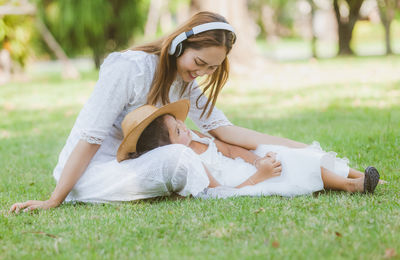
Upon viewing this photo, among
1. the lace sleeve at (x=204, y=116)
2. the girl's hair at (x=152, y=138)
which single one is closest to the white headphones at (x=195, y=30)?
the girl's hair at (x=152, y=138)

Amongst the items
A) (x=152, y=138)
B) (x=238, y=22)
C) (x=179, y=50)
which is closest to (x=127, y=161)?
(x=152, y=138)

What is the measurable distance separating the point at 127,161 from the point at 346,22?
55.3 ft

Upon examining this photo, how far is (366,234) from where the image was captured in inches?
97.4

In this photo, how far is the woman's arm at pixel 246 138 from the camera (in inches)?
149

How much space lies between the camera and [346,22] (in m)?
18.6

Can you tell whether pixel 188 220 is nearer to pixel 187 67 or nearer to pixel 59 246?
pixel 59 246

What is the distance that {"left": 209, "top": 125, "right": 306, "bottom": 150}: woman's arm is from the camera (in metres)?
3.78

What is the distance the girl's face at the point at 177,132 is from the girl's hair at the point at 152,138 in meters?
0.03

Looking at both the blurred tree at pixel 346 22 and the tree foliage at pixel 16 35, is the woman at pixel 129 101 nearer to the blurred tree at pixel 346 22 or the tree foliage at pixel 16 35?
the tree foliage at pixel 16 35

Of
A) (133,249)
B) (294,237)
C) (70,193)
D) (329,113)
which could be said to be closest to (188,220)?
(133,249)

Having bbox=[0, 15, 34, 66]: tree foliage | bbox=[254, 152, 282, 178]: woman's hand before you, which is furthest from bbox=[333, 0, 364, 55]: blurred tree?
bbox=[254, 152, 282, 178]: woman's hand

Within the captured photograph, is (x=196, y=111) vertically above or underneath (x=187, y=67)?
underneath

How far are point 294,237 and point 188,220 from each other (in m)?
0.62

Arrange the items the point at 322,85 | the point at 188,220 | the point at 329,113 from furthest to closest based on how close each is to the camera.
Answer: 1. the point at 322,85
2. the point at 329,113
3. the point at 188,220
